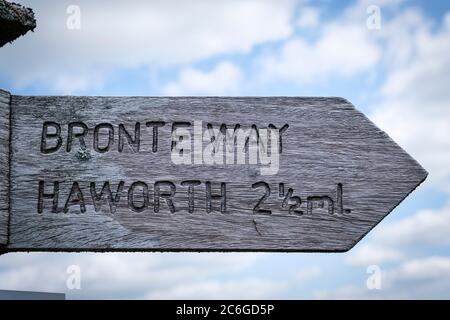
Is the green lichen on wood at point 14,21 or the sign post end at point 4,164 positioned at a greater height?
the green lichen on wood at point 14,21

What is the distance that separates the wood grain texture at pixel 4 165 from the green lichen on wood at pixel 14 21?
185mm

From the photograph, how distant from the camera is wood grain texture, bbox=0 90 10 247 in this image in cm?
189

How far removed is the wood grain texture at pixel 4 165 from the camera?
1.89 meters

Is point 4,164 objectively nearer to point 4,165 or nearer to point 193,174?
point 4,165

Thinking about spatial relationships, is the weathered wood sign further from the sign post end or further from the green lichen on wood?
the green lichen on wood

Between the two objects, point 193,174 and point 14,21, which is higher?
point 14,21

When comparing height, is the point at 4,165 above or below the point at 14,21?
below

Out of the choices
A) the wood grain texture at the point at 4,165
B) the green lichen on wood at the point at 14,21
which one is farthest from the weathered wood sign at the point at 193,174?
the green lichen on wood at the point at 14,21

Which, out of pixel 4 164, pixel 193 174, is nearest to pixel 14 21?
pixel 4 164

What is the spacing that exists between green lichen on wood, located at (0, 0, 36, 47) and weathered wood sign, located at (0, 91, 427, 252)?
19 cm

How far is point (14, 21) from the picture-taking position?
1.88 meters

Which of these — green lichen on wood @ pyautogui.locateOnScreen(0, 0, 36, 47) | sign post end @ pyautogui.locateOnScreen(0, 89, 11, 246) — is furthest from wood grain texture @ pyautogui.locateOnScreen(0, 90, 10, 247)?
green lichen on wood @ pyautogui.locateOnScreen(0, 0, 36, 47)

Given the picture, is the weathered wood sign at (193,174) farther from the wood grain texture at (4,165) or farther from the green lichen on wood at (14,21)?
the green lichen on wood at (14,21)

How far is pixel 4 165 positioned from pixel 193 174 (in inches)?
23.0
